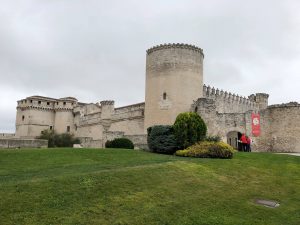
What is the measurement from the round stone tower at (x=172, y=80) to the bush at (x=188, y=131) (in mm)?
7197

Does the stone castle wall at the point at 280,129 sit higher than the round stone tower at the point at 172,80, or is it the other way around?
the round stone tower at the point at 172,80

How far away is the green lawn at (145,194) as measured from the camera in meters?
9.32

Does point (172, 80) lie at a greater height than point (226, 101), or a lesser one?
greater

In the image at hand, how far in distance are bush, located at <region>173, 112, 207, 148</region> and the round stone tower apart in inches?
283

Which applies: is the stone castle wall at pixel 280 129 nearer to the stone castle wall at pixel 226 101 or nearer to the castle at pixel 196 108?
the castle at pixel 196 108

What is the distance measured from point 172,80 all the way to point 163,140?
28.7 ft

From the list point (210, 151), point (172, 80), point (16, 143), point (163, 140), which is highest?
point (172, 80)

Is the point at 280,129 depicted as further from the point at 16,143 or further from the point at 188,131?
the point at 16,143

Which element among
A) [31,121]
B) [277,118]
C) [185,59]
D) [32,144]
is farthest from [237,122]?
[31,121]

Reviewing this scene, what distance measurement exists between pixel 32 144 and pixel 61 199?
17355mm

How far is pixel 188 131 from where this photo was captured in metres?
23.7

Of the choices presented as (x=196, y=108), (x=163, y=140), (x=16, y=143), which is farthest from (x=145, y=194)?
(x=196, y=108)

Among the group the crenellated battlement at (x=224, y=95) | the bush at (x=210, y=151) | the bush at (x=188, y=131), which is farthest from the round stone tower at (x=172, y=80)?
the bush at (x=210, y=151)

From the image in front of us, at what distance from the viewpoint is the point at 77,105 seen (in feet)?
204
